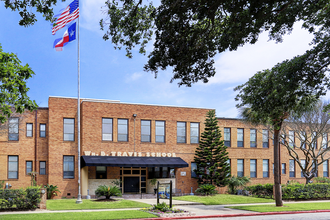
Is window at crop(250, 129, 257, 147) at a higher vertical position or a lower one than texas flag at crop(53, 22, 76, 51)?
lower

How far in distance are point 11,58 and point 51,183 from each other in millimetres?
20613

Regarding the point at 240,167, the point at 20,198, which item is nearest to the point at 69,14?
the point at 20,198

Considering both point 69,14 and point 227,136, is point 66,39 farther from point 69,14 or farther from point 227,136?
point 227,136

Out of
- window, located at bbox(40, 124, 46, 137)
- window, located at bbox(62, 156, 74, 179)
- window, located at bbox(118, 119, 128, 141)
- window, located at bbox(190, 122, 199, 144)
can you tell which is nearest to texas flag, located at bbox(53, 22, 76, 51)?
window, located at bbox(40, 124, 46, 137)

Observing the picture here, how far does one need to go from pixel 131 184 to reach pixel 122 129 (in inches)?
208

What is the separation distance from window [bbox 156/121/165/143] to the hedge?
32.9 feet

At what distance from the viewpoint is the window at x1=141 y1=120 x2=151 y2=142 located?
35500 mm

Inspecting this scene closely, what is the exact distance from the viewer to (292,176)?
Result: 42875 mm

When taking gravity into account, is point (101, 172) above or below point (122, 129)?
below

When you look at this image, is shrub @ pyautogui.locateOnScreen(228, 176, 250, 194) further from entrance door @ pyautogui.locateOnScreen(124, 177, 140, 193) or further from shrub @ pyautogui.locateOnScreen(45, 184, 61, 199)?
shrub @ pyautogui.locateOnScreen(45, 184, 61, 199)

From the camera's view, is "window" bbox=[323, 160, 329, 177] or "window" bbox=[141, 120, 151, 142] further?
"window" bbox=[323, 160, 329, 177]

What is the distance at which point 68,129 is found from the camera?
3331cm

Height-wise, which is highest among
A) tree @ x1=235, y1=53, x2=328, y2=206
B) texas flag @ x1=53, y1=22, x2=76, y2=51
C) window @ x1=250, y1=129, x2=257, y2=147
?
texas flag @ x1=53, y1=22, x2=76, y2=51

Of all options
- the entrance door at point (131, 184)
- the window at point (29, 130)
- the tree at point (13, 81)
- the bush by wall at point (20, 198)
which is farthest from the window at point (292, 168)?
the tree at point (13, 81)
